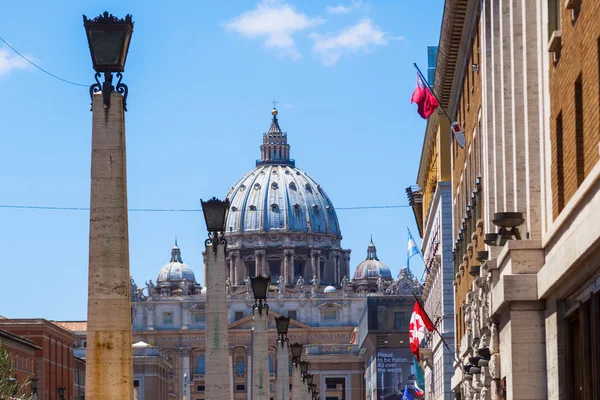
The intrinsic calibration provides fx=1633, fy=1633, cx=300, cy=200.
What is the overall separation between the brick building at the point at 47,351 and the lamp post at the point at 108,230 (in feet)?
335

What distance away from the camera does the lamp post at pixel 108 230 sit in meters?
19.6

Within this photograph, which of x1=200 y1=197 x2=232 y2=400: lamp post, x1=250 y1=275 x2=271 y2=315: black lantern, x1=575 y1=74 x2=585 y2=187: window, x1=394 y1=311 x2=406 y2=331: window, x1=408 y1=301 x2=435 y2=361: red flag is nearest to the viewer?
x1=575 y1=74 x2=585 y2=187: window

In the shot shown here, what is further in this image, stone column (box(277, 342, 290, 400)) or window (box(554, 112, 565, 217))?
stone column (box(277, 342, 290, 400))

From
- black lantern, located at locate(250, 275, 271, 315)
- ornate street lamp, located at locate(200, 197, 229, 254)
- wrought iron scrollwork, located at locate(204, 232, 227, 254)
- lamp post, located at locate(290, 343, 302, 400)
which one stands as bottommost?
lamp post, located at locate(290, 343, 302, 400)

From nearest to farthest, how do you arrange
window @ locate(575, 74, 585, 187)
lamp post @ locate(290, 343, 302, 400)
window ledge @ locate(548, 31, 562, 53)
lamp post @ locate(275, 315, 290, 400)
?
window @ locate(575, 74, 585, 187)
window ledge @ locate(548, 31, 562, 53)
lamp post @ locate(275, 315, 290, 400)
lamp post @ locate(290, 343, 302, 400)

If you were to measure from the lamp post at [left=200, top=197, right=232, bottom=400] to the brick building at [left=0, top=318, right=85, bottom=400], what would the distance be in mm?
88964

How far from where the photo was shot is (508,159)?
92.1 feet

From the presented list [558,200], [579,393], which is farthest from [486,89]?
[579,393]

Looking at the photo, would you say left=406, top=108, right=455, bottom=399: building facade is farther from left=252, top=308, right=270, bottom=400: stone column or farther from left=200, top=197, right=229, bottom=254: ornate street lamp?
left=200, top=197, right=229, bottom=254: ornate street lamp

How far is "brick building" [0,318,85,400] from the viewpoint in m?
122

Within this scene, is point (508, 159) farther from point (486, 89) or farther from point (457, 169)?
point (457, 169)

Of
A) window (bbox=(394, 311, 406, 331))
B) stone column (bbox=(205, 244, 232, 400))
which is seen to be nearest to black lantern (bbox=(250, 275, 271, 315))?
stone column (bbox=(205, 244, 232, 400))

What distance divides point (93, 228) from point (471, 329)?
1682cm

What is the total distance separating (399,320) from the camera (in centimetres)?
13812
